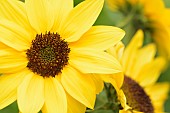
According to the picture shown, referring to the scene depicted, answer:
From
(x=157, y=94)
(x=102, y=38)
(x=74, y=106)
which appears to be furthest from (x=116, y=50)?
(x=157, y=94)

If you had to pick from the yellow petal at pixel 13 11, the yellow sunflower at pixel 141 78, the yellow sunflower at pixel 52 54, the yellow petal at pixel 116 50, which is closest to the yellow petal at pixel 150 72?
the yellow sunflower at pixel 141 78

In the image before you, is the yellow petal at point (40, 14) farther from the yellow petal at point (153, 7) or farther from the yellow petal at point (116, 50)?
the yellow petal at point (153, 7)

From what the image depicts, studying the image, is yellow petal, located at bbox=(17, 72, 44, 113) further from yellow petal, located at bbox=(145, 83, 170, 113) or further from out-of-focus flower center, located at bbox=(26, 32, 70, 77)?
yellow petal, located at bbox=(145, 83, 170, 113)

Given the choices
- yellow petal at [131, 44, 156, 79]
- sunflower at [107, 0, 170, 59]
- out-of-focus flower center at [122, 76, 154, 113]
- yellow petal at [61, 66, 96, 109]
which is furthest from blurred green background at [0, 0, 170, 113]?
yellow petal at [61, 66, 96, 109]

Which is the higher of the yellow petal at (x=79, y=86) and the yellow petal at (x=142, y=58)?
the yellow petal at (x=142, y=58)

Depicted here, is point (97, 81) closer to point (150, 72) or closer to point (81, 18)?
point (81, 18)

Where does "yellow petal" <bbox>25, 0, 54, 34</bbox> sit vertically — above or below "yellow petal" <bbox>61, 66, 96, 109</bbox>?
above

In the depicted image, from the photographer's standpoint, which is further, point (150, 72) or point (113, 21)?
point (113, 21)
